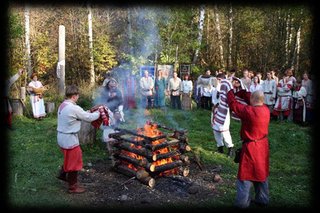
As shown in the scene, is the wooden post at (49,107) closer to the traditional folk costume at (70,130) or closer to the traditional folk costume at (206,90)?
the traditional folk costume at (206,90)

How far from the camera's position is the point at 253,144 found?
553 centimetres

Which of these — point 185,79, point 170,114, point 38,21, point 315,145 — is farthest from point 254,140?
point 38,21

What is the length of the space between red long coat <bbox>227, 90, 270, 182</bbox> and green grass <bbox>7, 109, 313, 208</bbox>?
73 centimetres

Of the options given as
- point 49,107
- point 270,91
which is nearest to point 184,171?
point 270,91

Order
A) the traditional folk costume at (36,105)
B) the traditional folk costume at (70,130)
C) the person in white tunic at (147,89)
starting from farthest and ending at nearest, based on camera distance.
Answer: the person in white tunic at (147,89) → the traditional folk costume at (36,105) → the traditional folk costume at (70,130)

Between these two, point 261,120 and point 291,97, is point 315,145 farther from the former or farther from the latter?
point 261,120

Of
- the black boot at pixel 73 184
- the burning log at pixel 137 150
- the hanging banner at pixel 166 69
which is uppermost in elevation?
the hanging banner at pixel 166 69

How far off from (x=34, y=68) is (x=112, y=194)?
1834cm

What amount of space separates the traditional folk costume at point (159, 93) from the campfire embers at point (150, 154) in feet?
29.9

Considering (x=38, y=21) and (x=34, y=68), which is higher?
(x=38, y=21)

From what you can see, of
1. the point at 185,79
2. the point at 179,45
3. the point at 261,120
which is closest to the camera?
the point at 261,120

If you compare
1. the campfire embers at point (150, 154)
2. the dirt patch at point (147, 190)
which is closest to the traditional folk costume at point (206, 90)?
the campfire embers at point (150, 154)

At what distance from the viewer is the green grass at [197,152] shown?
6055mm

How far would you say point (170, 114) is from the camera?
1528 cm
